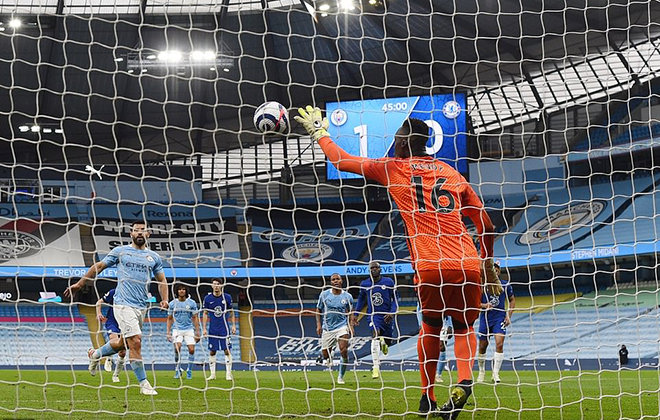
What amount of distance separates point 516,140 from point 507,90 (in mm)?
2383

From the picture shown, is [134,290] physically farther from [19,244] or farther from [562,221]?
[562,221]

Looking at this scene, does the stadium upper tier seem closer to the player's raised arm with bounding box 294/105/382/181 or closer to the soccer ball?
the soccer ball

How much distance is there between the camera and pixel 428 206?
19.7 feet

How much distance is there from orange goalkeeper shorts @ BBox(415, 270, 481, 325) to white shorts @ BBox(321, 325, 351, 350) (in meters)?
6.12

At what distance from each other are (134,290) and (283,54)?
18.4 metres

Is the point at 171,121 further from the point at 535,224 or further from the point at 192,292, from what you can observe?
the point at 535,224

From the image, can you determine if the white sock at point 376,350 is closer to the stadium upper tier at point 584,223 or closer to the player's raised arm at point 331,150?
the player's raised arm at point 331,150

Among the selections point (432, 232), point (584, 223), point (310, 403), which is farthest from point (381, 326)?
point (584, 223)

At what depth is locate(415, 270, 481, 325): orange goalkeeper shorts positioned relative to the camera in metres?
5.88

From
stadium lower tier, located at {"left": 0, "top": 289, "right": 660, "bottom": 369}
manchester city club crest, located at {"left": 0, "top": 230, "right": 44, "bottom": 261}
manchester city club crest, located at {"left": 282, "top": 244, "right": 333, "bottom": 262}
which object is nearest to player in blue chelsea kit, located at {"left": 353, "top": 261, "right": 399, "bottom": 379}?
stadium lower tier, located at {"left": 0, "top": 289, "right": 660, "bottom": 369}

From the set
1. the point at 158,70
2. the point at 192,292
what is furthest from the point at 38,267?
the point at 158,70

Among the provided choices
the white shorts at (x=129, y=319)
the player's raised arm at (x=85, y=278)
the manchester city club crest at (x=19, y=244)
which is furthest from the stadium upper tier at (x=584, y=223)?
the player's raised arm at (x=85, y=278)

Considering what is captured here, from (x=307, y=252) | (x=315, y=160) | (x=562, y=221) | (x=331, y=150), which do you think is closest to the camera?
(x=331, y=150)

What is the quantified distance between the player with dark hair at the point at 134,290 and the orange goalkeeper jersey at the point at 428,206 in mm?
3534
